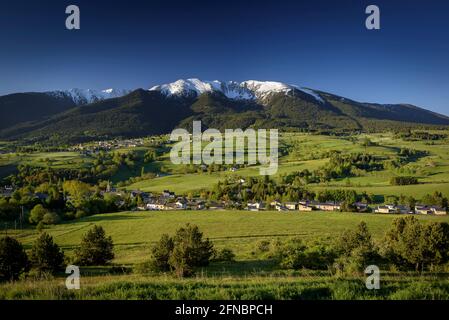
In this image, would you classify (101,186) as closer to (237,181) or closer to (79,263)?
(237,181)

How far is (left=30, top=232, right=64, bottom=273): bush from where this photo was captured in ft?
86.9

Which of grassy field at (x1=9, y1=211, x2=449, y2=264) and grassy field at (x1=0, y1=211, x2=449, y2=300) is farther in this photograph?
grassy field at (x1=9, y1=211, x2=449, y2=264)

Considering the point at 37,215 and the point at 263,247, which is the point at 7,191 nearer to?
the point at 37,215

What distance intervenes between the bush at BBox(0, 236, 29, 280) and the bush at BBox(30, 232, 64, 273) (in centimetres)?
131

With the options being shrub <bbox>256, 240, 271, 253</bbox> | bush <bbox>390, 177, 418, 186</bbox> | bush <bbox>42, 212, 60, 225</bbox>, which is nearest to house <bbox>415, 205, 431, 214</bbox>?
bush <bbox>390, 177, 418, 186</bbox>

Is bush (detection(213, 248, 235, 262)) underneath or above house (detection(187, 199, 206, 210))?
above

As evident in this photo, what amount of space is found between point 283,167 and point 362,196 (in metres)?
45.3

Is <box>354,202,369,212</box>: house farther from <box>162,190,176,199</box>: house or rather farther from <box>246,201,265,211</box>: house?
<box>162,190,176,199</box>: house

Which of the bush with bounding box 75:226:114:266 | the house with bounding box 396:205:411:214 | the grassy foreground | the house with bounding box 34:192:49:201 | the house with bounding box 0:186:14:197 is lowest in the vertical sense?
the house with bounding box 396:205:411:214

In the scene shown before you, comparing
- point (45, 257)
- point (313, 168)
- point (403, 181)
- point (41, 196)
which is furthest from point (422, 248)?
point (313, 168)

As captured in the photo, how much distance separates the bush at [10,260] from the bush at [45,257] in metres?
1.31

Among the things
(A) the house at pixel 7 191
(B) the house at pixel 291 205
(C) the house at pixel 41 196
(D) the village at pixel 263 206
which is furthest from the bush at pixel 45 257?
(A) the house at pixel 7 191

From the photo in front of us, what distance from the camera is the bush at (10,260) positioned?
23953 mm

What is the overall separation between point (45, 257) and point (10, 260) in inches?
108
